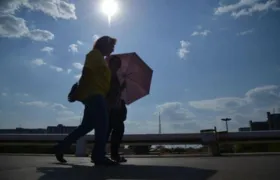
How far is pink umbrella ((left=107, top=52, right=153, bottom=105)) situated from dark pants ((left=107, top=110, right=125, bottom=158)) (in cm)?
74

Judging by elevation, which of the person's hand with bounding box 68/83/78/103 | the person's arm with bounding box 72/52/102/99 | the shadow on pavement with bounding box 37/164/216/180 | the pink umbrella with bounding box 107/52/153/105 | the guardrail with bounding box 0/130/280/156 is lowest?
the shadow on pavement with bounding box 37/164/216/180

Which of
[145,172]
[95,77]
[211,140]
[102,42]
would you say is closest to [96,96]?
[95,77]

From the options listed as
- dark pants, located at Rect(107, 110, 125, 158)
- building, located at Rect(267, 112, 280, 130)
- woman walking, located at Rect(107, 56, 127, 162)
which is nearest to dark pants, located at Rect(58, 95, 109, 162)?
woman walking, located at Rect(107, 56, 127, 162)

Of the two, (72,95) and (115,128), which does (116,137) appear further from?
(72,95)

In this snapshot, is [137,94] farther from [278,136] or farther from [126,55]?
[278,136]

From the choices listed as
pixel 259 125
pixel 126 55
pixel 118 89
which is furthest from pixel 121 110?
pixel 259 125

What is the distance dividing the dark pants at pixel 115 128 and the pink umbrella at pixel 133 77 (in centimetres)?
74

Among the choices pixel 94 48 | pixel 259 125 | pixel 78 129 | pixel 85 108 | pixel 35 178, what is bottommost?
pixel 35 178

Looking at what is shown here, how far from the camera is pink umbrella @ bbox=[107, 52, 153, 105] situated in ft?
19.0

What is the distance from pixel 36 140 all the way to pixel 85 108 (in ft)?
20.2

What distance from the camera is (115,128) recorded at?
5043 millimetres

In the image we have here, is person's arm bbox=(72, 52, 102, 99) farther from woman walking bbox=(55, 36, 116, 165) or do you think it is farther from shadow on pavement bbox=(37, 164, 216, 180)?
shadow on pavement bbox=(37, 164, 216, 180)

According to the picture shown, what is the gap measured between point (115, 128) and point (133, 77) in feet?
4.07

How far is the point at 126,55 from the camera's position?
19.2 feet
